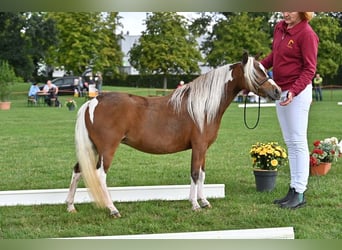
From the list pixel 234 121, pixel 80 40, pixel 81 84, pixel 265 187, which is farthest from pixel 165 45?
pixel 265 187

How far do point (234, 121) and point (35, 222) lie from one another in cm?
971

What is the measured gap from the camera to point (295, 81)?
4.11 m

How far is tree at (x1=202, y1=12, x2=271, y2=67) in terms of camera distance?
89.4ft

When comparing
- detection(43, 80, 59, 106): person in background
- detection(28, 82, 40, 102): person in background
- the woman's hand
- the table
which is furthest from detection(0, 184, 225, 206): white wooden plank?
detection(28, 82, 40, 102): person in background

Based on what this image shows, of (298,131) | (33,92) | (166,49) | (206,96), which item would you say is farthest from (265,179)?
(166,49)

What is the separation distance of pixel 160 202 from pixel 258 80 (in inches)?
60.7

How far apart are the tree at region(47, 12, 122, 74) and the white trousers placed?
83.4 ft

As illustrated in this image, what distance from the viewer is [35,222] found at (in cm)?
381

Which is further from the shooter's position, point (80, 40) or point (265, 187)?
point (80, 40)

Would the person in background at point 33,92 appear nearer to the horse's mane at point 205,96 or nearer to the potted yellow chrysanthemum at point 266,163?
the potted yellow chrysanthemum at point 266,163

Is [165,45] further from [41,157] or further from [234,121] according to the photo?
[41,157]

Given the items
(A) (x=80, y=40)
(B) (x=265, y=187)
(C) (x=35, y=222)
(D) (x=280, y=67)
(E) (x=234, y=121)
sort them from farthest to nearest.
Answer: (A) (x=80, y=40), (E) (x=234, y=121), (B) (x=265, y=187), (D) (x=280, y=67), (C) (x=35, y=222)

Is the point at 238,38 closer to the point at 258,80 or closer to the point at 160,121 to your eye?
the point at 258,80

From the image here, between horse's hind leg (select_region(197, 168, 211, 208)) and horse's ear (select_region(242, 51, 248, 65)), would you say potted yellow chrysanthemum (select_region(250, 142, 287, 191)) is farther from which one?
horse's ear (select_region(242, 51, 248, 65))
